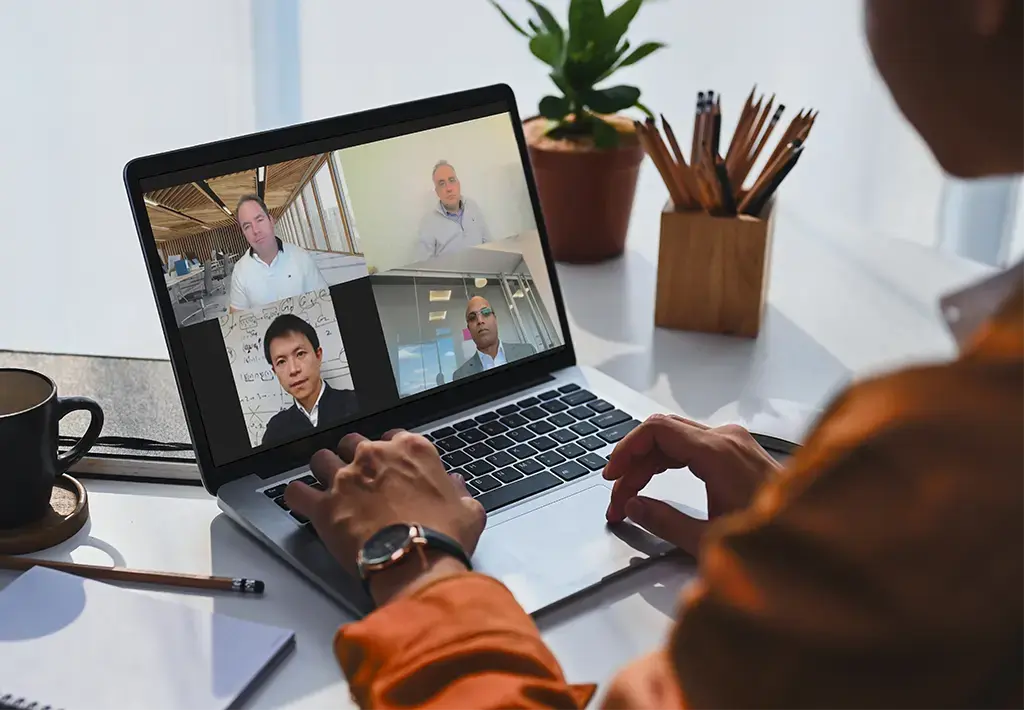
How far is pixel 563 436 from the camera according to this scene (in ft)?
3.04

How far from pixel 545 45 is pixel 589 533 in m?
0.66

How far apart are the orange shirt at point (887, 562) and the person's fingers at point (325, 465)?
45cm

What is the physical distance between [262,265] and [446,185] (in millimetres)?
198

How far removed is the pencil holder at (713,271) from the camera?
1.17 metres

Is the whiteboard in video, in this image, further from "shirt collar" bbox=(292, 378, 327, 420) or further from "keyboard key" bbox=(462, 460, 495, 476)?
"keyboard key" bbox=(462, 460, 495, 476)

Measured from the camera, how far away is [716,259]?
1182 millimetres

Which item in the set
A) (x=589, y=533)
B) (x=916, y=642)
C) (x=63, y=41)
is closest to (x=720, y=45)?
(x=63, y=41)

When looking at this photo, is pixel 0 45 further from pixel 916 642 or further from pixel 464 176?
pixel 916 642

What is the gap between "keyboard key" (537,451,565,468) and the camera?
885mm

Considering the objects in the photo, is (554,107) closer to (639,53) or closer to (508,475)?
(639,53)

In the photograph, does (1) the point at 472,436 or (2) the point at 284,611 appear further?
(1) the point at 472,436

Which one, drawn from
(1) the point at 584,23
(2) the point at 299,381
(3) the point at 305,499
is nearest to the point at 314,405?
(2) the point at 299,381

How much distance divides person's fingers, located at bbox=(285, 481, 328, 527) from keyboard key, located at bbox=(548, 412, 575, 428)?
24cm

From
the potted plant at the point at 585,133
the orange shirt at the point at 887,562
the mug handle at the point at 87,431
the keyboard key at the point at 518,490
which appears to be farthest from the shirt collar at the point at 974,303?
the potted plant at the point at 585,133
